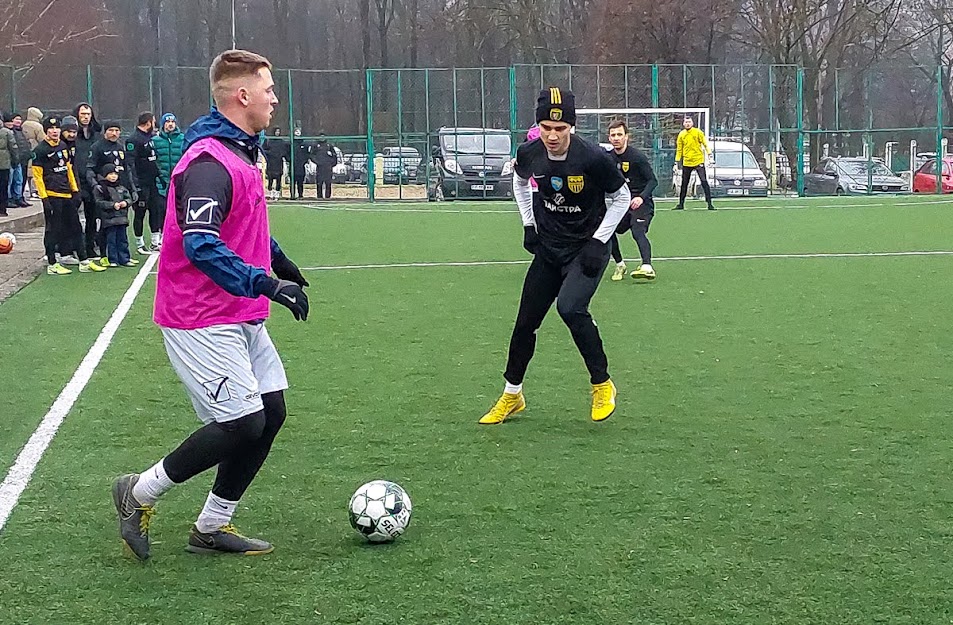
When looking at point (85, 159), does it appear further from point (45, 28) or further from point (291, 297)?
point (45, 28)

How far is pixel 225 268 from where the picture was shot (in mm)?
4043

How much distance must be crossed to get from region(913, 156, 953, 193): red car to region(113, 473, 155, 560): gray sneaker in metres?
34.7

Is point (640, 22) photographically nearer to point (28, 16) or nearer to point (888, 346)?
point (28, 16)

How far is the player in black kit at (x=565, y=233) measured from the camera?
6770 millimetres

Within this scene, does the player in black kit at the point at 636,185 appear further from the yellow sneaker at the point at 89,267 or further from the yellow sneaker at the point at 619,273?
the yellow sneaker at the point at 89,267

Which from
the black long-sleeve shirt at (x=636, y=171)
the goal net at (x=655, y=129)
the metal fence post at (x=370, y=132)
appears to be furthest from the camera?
the metal fence post at (x=370, y=132)

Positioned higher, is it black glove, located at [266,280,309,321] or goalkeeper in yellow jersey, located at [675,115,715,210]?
goalkeeper in yellow jersey, located at [675,115,715,210]

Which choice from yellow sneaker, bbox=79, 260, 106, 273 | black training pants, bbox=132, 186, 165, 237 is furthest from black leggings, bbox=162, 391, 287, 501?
black training pants, bbox=132, 186, 165, 237

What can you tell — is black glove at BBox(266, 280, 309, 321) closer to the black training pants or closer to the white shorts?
the white shorts

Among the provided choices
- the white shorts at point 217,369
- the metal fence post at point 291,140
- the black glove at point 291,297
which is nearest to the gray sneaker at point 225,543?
the white shorts at point 217,369

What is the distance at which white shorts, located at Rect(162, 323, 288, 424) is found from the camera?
14.3 feet

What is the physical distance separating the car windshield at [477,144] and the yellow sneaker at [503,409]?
2773cm

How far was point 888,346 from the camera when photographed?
9.20 metres

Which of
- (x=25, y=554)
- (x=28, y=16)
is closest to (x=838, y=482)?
(x=25, y=554)
